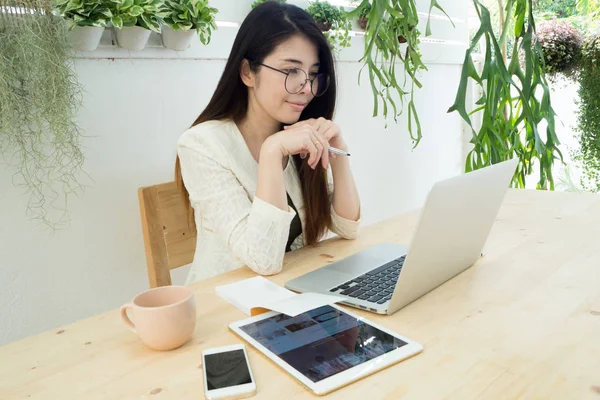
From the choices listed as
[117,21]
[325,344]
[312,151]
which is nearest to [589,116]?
[312,151]

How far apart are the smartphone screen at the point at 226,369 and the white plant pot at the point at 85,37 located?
1.02 metres

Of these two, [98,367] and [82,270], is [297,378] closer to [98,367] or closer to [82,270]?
[98,367]

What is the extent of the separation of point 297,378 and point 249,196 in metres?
0.66

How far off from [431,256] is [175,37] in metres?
1.15

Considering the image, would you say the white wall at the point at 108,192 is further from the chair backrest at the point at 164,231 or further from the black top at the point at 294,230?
the black top at the point at 294,230

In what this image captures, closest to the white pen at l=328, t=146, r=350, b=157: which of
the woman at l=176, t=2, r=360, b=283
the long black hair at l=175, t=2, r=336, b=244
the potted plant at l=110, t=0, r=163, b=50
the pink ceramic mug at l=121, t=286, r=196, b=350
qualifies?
the woman at l=176, t=2, r=360, b=283

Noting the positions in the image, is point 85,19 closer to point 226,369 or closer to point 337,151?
point 337,151

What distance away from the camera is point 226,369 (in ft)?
1.86

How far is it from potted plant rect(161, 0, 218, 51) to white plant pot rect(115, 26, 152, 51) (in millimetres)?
73

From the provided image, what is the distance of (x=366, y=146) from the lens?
249 cm

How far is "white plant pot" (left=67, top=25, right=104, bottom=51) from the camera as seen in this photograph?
1.31 m

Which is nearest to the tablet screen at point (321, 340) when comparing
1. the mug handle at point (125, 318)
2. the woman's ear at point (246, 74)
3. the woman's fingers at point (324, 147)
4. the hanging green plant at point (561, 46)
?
the mug handle at point (125, 318)

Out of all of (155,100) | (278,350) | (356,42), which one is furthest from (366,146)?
(278,350)

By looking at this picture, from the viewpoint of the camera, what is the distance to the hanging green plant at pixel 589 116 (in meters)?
2.99
